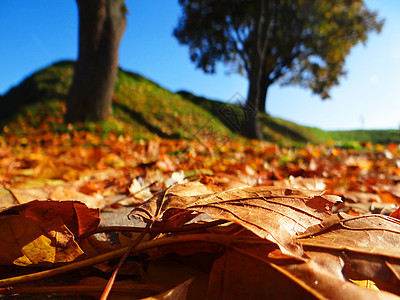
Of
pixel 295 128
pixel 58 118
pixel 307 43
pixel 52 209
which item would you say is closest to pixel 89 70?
pixel 58 118

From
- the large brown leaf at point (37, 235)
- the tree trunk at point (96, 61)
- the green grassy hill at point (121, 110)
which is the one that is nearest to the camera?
the large brown leaf at point (37, 235)

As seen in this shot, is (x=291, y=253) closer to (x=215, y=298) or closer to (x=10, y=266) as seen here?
(x=215, y=298)

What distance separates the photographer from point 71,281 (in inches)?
21.4

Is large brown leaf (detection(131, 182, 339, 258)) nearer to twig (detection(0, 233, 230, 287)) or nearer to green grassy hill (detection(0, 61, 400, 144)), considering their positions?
twig (detection(0, 233, 230, 287))

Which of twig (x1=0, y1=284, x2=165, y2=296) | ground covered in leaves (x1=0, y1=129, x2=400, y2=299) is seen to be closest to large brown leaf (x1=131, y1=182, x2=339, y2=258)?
ground covered in leaves (x1=0, y1=129, x2=400, y2=299)

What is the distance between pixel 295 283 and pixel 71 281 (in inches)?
16.9

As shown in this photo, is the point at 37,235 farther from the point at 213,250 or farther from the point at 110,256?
the point at 213,250

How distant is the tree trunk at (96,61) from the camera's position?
590 cm

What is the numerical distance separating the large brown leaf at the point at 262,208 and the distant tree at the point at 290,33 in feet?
51.0

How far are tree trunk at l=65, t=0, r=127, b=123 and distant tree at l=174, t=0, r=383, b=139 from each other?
35.0 feet

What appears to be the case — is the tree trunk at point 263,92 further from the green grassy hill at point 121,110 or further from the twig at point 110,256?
the twig at point 110,256

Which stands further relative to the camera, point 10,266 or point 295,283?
point 10,266

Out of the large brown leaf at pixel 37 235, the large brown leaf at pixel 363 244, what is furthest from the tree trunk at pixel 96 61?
the large brown leaf at pixel 363 244

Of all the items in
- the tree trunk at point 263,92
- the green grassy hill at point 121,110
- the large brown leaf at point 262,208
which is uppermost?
the tree trunk at point 263,92
